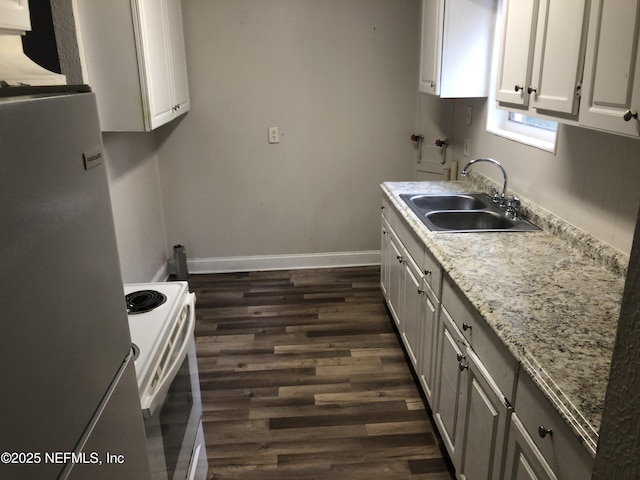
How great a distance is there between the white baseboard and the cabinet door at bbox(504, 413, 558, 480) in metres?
2.94

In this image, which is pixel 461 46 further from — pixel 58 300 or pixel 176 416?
pixel 58 300

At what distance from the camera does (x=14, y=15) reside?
3.91 feet

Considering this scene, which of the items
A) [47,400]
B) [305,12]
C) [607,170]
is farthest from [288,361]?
[305,12]

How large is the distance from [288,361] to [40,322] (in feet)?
7.66

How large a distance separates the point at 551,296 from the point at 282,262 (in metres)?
2.89

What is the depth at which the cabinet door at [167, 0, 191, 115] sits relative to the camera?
10.7ft

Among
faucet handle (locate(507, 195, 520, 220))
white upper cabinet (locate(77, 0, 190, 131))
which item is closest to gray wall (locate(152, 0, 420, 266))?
white upper cabinet (locate(77, 0, 190, 131))

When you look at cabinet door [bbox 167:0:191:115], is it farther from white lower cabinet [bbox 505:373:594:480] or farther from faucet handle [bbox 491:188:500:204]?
white lower cabinet [bbox 505:373:594:480]

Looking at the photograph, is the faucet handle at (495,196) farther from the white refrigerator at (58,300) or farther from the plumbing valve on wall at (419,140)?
the white refrigerator at (58,300)

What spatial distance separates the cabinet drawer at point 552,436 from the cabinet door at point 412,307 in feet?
3.49

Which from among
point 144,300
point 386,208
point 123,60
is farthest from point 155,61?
point 386,208

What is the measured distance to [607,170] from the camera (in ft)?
6.30

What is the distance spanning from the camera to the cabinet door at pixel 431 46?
114 inches

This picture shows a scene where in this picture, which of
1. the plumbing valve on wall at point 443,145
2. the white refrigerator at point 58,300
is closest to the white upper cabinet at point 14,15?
the white refrigerator at point 58,300
